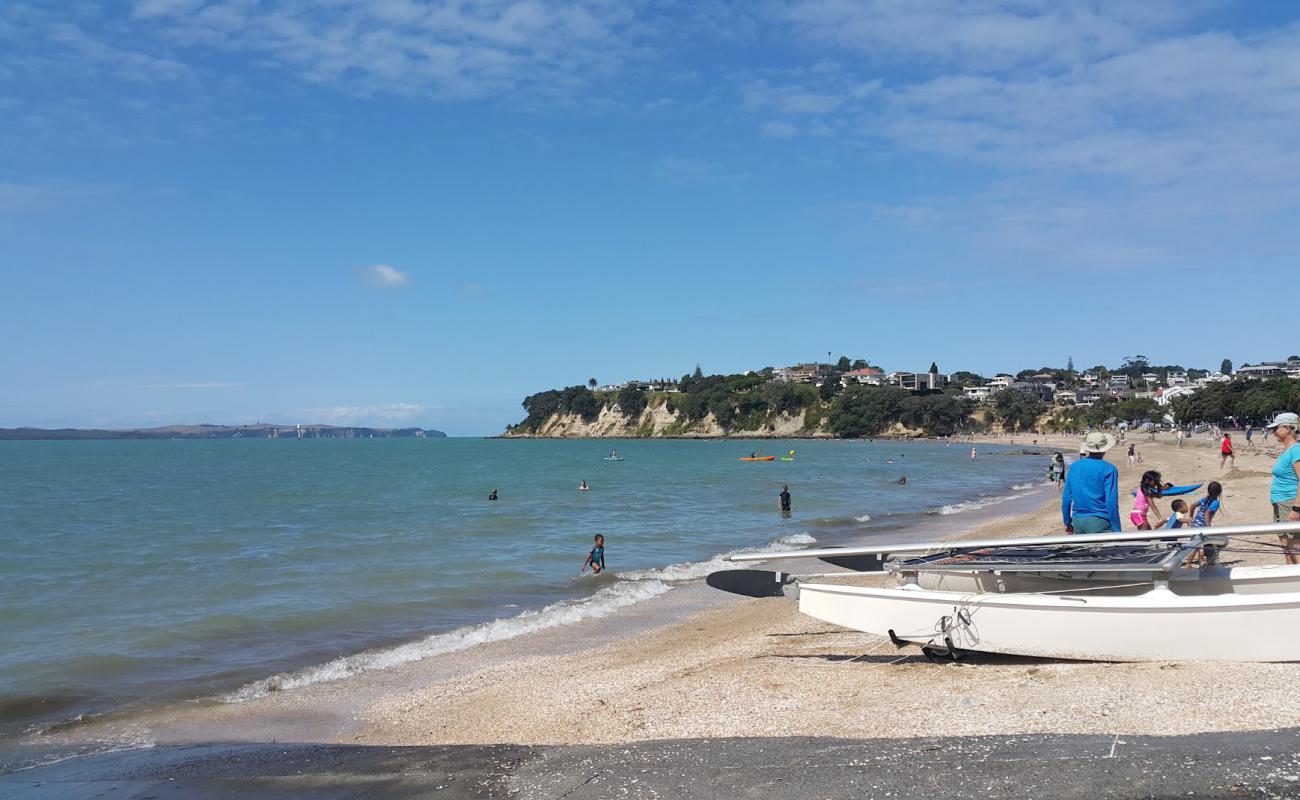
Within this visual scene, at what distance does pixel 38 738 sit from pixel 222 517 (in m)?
29.1

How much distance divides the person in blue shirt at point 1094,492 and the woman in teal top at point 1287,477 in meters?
1.82

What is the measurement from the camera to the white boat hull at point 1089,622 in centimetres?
719

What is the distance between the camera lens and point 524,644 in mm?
12914

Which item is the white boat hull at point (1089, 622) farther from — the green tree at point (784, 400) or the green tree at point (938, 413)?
the green tree at point (784, 400)

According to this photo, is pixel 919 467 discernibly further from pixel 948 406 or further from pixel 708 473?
pixel 948 406

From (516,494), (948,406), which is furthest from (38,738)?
(948,406)

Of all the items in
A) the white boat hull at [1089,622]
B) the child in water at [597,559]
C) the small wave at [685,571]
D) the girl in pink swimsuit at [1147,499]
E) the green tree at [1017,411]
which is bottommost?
the small wave at [685,571]

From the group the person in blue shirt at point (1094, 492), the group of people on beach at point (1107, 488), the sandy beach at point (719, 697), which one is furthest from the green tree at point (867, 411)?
the person in blue shirt at point (1094, 492)

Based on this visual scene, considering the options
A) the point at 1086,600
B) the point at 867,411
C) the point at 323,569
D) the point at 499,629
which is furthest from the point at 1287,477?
the point at 867,411

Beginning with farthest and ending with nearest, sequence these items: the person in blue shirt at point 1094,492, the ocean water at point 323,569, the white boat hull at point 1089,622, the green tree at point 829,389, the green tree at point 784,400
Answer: the green tree at point 829,389
the green tree at point 784,400
the ocean water at point 323,569
the person in blue shirt at point 1094,492
the white boat hull at point 1089,622

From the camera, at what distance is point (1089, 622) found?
7.74m

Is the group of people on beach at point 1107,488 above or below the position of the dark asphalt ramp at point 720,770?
above

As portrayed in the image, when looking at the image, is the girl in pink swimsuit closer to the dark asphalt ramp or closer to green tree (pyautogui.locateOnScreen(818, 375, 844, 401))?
the dark asphalt ramp

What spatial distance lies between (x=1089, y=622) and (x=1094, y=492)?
5.78ft
